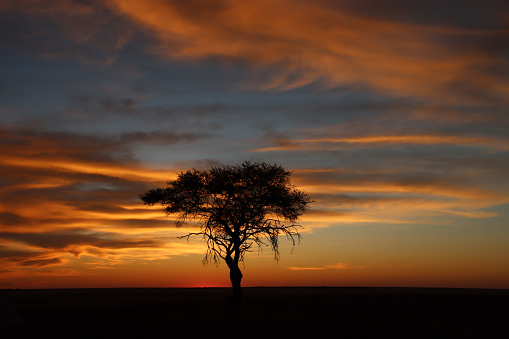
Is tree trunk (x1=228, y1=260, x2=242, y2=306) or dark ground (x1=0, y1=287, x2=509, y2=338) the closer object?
dark ground (x1=0, y1=287, x2=509, y2=338)

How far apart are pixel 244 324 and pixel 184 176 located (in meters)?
17.2

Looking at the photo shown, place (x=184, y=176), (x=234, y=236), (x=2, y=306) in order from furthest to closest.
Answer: (x=184, y=176)
(x=234, y=236)
(x=2, y=306)

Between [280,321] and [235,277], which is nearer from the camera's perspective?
[280,321]

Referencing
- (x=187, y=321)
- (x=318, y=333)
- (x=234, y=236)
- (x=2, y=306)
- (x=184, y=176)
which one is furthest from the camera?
(x=184, y=176)

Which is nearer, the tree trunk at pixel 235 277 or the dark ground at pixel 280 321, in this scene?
the dark ground at pixel 280 321

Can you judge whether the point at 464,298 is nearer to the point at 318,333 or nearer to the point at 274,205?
the point at 274,205

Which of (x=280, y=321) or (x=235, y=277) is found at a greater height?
(x=235, y=277)

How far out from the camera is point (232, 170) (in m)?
44.3

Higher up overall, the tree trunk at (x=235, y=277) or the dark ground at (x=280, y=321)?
the tree trunk at (x=235, y=277)

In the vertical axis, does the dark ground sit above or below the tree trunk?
below

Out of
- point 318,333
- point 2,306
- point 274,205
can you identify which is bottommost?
point 318,333

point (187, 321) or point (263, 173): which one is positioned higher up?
point (263, 173)

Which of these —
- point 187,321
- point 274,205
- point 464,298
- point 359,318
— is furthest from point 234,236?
point 464,298

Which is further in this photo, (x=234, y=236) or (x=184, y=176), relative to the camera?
(x=184, y=176)
